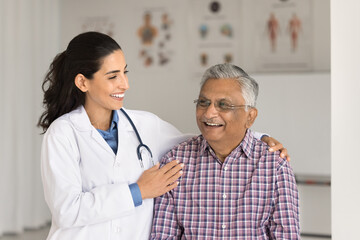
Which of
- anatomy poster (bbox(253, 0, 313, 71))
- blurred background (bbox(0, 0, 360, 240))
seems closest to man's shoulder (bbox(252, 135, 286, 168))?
blurred background (bbox(0, 0, 360, 240))

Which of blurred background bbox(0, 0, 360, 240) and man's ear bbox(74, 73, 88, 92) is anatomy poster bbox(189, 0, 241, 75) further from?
man's ear bbox(74, 73, 88, 92)

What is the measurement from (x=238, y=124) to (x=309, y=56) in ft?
8.99

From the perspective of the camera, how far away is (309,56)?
4.33 meters

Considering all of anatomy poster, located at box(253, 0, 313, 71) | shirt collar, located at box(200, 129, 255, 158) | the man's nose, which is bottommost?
shirt collar, located at box(200, 129, 255, 158)

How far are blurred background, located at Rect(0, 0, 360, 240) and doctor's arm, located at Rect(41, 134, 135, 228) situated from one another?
2.53 metres

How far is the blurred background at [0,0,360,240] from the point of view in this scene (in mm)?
3984

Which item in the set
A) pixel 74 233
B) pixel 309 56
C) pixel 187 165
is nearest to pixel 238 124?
pixel 187 165

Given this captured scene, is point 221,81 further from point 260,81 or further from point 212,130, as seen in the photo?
point 260,81

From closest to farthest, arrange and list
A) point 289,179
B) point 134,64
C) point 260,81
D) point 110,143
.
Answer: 1. point 289,179
2. point 110,143
3. point 260,81
4. point 134,64

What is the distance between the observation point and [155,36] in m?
4.96

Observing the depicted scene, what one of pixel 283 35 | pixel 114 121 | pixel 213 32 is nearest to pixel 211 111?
pixel 114 121
